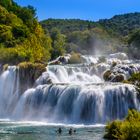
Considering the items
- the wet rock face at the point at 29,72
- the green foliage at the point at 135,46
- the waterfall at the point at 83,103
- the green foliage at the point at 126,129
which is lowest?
the green foliage at the point at 126,129

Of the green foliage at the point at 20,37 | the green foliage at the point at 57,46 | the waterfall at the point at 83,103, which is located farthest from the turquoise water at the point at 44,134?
the green foliage at the point at 57,46

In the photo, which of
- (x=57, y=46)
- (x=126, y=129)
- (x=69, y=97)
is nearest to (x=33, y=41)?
(x=57, y=46)

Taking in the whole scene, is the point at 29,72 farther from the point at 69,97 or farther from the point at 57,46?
the point at 57,46

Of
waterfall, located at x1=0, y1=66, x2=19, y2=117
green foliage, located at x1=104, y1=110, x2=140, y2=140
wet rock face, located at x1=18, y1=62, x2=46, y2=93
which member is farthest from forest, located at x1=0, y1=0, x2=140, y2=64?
green foliage, located at x1=104, y1=110, x2=140, y2=140

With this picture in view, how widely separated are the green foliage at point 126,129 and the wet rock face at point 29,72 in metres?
33.8

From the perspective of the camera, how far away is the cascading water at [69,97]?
6419 cm

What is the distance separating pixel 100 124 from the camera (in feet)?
203

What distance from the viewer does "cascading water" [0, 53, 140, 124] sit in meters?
64.2

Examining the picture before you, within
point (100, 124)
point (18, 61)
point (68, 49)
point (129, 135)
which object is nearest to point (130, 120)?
point (129, 135)

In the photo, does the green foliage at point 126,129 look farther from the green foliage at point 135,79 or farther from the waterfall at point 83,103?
the waterfall at point 83,103

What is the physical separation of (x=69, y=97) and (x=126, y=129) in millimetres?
28052

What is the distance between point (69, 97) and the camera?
219 ft

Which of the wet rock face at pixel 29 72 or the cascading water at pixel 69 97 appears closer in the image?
the cascading water at pixel 69 97

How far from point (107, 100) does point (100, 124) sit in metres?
4.09
